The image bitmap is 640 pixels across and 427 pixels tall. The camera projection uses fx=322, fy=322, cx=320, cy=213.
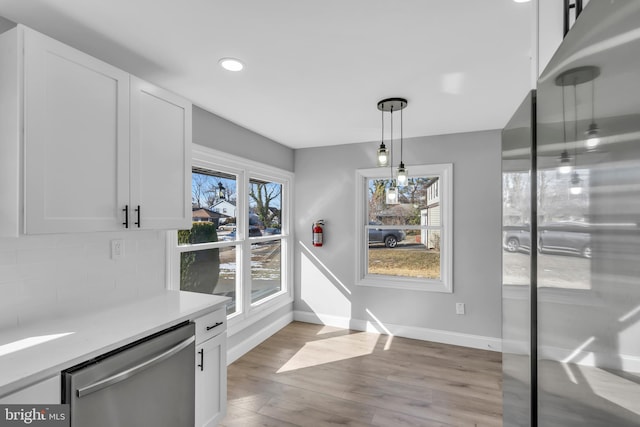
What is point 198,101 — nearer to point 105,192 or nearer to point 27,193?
point 105,192

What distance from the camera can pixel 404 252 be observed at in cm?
402

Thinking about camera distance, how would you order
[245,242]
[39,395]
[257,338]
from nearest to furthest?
[39,395] < [245,242] < [257,338]

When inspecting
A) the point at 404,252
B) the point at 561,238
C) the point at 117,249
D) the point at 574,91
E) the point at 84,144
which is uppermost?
the point at 84,144

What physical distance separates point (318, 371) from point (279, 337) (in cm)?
97

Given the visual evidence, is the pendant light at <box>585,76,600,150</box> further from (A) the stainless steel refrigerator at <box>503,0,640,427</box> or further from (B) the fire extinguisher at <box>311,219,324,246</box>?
(B) the fire extinguisher at <box>311,219,324,246</box>

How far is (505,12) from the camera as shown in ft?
5.09

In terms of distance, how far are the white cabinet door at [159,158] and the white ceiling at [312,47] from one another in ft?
0.79

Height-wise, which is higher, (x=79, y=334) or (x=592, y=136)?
(x=592, y=136)

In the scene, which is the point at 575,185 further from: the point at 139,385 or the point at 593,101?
the point at 139,385

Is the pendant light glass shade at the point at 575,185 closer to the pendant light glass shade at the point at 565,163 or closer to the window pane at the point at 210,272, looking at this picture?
the pendant light glass shade at the point at 565,163

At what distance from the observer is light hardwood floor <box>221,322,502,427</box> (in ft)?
7.70

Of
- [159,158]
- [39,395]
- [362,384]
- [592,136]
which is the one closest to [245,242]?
[159,158]

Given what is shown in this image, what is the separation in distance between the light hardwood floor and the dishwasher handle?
885 mm
